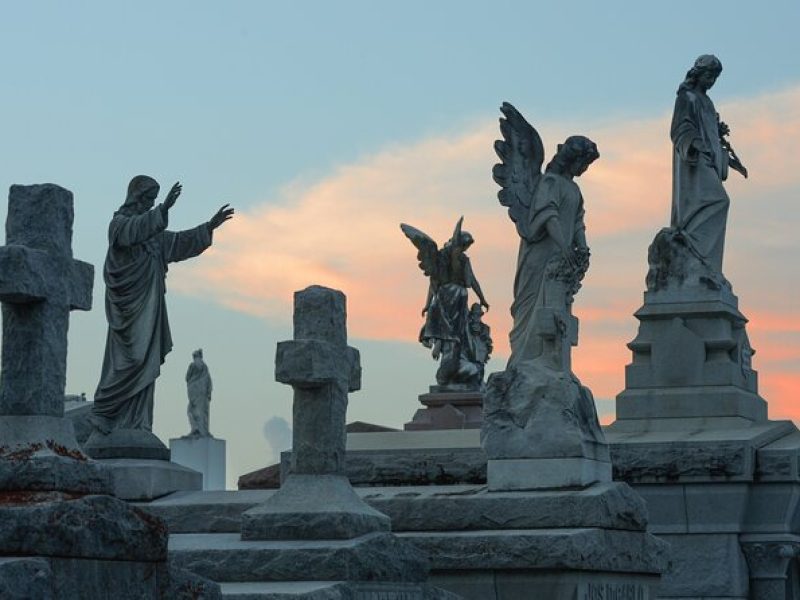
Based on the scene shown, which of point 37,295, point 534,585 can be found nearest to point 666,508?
point 534,585

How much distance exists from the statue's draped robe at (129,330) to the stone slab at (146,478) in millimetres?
381

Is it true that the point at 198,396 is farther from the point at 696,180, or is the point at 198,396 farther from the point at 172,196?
the point at 172,196

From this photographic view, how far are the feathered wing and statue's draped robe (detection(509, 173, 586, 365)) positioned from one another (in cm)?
1245

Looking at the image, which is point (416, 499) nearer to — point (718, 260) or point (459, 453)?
point (459, 453)

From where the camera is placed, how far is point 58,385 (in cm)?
762

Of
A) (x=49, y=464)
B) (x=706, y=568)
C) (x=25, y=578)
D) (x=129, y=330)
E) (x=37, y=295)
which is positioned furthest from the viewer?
(x=706, y=568)

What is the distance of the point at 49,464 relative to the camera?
7070 mm

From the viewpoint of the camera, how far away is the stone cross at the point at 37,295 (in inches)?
295

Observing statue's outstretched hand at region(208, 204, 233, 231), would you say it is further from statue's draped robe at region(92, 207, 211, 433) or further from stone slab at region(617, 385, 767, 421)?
stone slab at region(617, 385, 767, 421)

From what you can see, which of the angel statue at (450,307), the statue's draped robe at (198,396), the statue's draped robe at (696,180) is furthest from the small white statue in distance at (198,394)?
the statue's draped robe at (696,180)

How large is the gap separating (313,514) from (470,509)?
6.67 feet

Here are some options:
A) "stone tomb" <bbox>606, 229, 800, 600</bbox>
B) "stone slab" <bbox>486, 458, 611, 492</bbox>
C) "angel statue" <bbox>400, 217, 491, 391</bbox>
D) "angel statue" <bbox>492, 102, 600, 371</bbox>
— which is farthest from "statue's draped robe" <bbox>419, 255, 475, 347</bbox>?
"stone slab" <bbox>486, 458, 611, 492</bbox>

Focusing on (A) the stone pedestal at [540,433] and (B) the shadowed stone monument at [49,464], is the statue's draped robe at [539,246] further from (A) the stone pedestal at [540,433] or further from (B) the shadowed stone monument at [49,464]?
(B) the shadowed stone monument at [49,464]

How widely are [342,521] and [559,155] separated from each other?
603 cm
